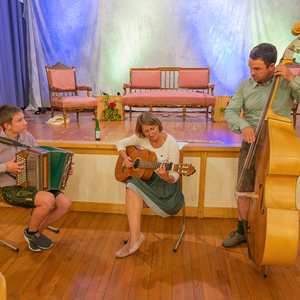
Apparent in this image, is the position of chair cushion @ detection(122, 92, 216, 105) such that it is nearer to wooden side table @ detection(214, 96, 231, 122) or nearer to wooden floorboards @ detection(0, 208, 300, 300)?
wooden side table @ detection(214, 96, 231, 122)

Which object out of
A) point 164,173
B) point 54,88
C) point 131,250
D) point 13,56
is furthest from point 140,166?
point 13,56

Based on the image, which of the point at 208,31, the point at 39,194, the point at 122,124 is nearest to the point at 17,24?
the point at 122,124

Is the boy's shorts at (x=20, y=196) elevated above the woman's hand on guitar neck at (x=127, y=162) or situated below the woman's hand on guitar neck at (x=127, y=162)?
below

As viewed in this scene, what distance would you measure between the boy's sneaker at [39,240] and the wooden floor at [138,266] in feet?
0.18

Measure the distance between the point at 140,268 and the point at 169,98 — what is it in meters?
3.32

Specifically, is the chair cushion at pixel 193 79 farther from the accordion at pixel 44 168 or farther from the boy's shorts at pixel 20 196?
the boy's shorts at pixel 20 196

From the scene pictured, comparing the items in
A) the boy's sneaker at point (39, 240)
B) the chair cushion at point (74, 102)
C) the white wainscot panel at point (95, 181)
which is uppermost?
the chair cushion at point (74, 102)

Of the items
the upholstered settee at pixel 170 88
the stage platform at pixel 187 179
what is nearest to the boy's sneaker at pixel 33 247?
the stage platform at pixel 187 179

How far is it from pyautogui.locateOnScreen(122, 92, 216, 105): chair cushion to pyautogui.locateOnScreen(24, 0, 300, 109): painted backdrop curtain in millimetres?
1813

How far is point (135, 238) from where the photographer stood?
2051 millimetres

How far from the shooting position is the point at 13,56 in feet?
19.9

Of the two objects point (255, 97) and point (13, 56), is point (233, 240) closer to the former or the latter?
point (255, 97)

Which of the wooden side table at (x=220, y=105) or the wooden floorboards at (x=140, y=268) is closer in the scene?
the wooden floorboards at (x=140, y=268)

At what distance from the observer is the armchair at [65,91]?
15.3 ft
